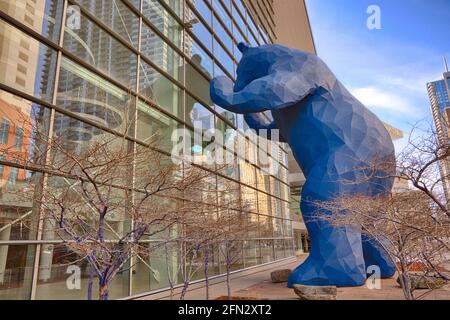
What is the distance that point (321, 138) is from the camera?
878 cm

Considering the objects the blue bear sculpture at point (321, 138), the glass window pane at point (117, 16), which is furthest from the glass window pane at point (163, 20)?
the blue bear sculpture at point (321, 138)

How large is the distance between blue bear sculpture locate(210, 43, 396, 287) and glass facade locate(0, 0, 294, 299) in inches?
69.7

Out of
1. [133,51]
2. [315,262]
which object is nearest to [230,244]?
[315,262]

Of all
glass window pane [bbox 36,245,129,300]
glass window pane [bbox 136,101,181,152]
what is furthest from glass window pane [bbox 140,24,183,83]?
glass window pane [bbox 36,245,129,300]

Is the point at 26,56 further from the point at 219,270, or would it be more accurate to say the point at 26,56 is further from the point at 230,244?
the point at 219,270

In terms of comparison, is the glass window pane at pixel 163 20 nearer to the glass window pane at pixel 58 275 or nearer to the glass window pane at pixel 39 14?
the glass window pane at pixel 39 14

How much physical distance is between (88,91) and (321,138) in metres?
5.59

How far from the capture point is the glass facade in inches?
211

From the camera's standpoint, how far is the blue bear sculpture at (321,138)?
7.88m

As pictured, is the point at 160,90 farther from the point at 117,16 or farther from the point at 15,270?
the point at 15,270

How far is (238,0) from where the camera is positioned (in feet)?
60.2

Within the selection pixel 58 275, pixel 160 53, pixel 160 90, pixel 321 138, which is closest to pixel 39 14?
pixel 160 90

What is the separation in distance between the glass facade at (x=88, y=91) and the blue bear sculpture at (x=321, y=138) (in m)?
1.77
